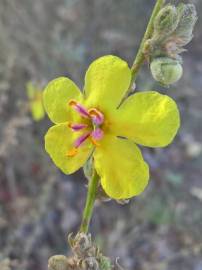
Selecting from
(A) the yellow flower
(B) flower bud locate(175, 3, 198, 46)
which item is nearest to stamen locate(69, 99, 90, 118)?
(A) the yellow flower

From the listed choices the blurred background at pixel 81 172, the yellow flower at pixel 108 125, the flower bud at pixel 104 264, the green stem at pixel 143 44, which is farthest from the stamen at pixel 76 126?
the blurred background at pixel 81 172

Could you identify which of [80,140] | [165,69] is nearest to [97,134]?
[80,140]

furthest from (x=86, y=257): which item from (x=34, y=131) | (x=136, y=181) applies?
(x=34, y=131)

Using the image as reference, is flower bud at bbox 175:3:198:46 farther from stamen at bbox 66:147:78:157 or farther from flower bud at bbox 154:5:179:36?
stamen at bbox 66:147:78:157

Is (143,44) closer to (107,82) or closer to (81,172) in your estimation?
(107,82)

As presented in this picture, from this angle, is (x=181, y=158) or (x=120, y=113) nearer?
(x=120, y=113)

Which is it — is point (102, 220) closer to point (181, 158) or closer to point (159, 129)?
point (181, 158)
